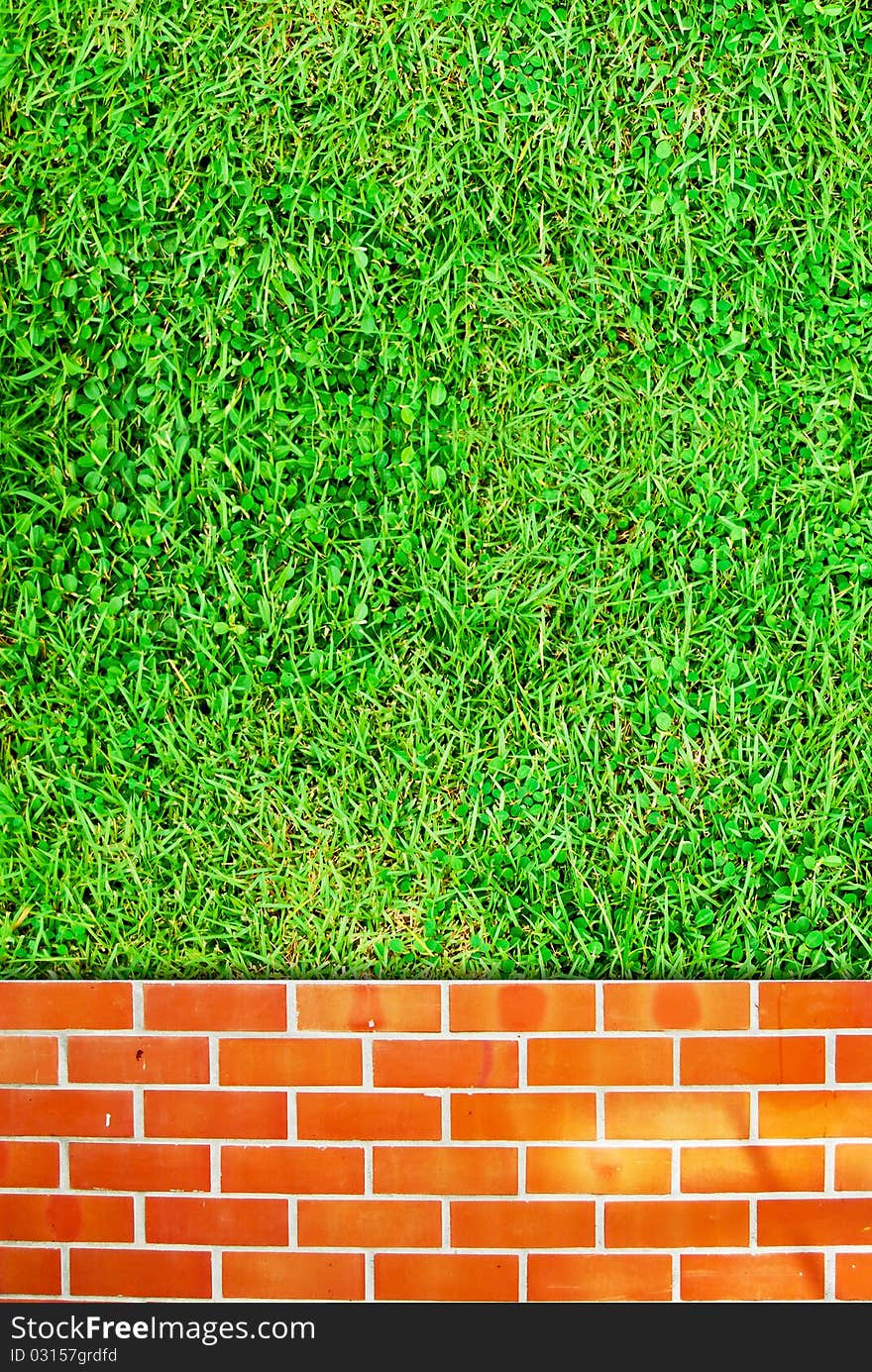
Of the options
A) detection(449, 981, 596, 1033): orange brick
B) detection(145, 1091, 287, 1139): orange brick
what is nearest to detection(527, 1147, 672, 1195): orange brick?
detection(449, 981, 596, 1033): orange brick

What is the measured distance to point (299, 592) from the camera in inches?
70.6

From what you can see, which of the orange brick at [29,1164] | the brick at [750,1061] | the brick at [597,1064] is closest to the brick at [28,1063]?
the orange brick at [29,1164]

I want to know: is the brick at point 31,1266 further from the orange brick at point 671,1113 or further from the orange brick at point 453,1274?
the orange brick at point 671,1113

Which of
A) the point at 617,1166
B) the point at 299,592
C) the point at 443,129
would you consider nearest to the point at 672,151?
the point at 443,129

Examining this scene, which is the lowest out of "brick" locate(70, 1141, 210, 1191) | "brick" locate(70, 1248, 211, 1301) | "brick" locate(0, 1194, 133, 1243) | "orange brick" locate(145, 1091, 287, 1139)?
"brick" locate(70, 1248, 211, 1301)

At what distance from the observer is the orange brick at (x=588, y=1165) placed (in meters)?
1.76

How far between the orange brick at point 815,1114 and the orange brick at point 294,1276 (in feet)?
2.94

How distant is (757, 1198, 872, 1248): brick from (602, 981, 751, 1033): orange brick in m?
0.39

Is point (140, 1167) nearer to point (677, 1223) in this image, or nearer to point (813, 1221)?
point (677, 1223)

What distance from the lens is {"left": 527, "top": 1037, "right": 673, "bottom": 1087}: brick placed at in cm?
175

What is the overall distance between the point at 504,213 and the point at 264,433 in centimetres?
68

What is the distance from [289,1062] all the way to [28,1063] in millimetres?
553

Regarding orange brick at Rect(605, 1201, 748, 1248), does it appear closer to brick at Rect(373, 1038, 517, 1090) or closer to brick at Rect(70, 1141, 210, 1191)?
brick at Rect(373, 1038, 517, 1090)
